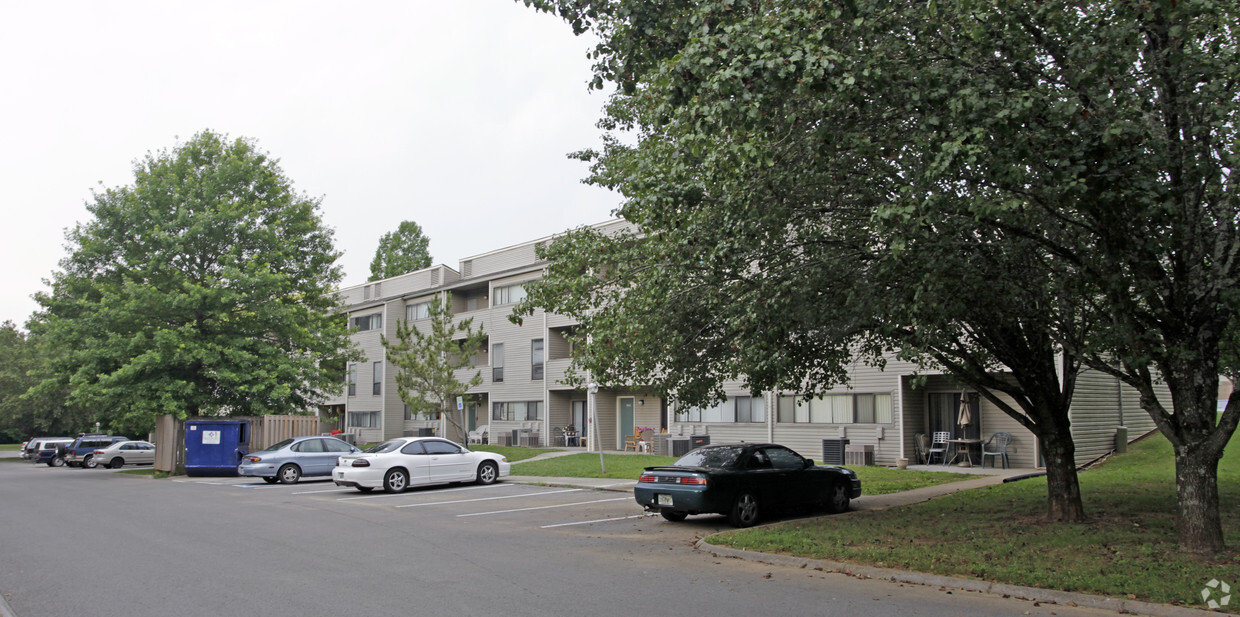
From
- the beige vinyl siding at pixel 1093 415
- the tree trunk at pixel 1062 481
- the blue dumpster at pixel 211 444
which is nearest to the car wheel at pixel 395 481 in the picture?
the blue dumpster at pixel 211 444

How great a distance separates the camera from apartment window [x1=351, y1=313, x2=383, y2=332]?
4850 centimetres

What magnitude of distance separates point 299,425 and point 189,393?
392cm

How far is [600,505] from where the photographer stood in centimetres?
1689

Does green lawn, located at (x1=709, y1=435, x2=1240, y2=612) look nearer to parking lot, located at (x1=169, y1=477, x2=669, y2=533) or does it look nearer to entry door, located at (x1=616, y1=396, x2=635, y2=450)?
parking lot, located at (x1=169, y1=477, x2=669, y2=533)

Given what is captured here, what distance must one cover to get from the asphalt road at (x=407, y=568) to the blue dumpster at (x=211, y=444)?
10.6 metres

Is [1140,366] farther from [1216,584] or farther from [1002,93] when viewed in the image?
[1002,93]

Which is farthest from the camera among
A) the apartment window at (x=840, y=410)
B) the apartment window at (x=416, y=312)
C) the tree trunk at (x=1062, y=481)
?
the apartment window at (x=416, y=312)

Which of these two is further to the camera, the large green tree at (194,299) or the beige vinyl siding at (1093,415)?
the large green tree at (194,299)

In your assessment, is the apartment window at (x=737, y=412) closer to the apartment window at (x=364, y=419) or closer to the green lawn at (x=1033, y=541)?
the green lawn at (x=1033, y=541)

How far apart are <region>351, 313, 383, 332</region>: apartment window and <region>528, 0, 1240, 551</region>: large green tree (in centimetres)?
3982

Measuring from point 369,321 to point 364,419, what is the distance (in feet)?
18.8

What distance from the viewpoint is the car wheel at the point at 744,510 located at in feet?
42.7

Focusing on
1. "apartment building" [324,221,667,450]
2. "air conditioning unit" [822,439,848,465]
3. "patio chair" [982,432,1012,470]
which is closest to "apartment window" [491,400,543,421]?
"apartment building" [324,221,667,450]

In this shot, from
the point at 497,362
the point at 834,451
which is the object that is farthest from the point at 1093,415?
the point at 497,362
